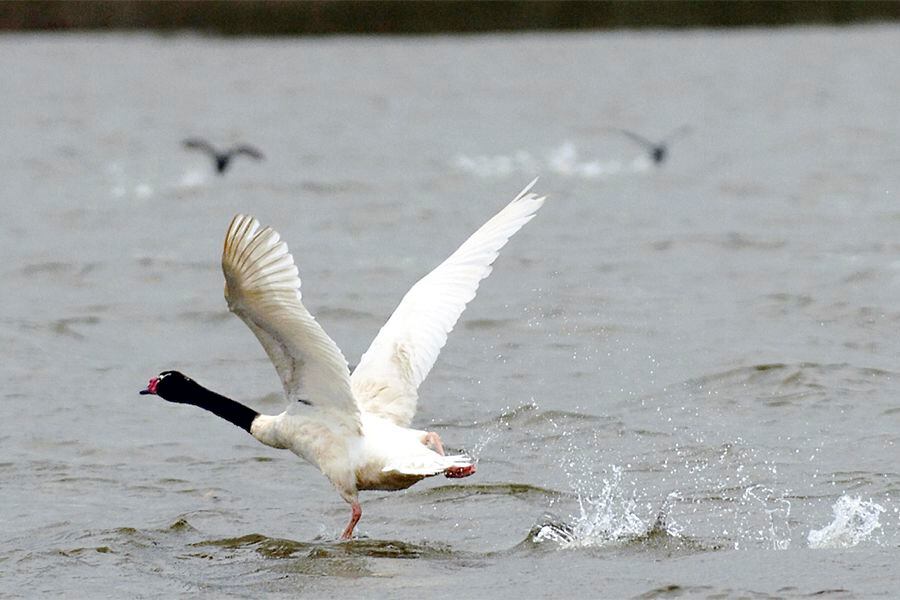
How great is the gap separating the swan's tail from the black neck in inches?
38.2

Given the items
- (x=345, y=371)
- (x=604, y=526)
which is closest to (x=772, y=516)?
(x=604, y=526)

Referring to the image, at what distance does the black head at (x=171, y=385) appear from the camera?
877 centimetres

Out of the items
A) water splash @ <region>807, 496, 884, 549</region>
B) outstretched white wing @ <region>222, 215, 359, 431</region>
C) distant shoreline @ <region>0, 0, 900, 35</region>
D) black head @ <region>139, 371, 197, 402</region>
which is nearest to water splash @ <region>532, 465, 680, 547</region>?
water splash @ <region>807, 496, 884, 549</region>

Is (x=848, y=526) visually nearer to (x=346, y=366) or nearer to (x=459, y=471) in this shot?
(x=459, y=471)

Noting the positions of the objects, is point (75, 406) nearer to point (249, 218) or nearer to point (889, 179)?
point (249, 218)

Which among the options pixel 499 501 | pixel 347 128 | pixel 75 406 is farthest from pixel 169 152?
pixel 499 501

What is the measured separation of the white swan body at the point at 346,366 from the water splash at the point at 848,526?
1791mm

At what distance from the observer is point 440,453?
8.04 meters

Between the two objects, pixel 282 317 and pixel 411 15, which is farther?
pixel 411 15

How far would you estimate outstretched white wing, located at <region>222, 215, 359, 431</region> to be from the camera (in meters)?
7.27

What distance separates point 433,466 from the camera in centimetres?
774

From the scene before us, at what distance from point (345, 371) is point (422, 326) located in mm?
926

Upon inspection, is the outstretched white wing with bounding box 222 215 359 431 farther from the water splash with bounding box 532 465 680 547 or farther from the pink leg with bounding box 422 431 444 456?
the water splash with bounding box 532 465 680 547

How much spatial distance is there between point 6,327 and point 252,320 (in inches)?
304
